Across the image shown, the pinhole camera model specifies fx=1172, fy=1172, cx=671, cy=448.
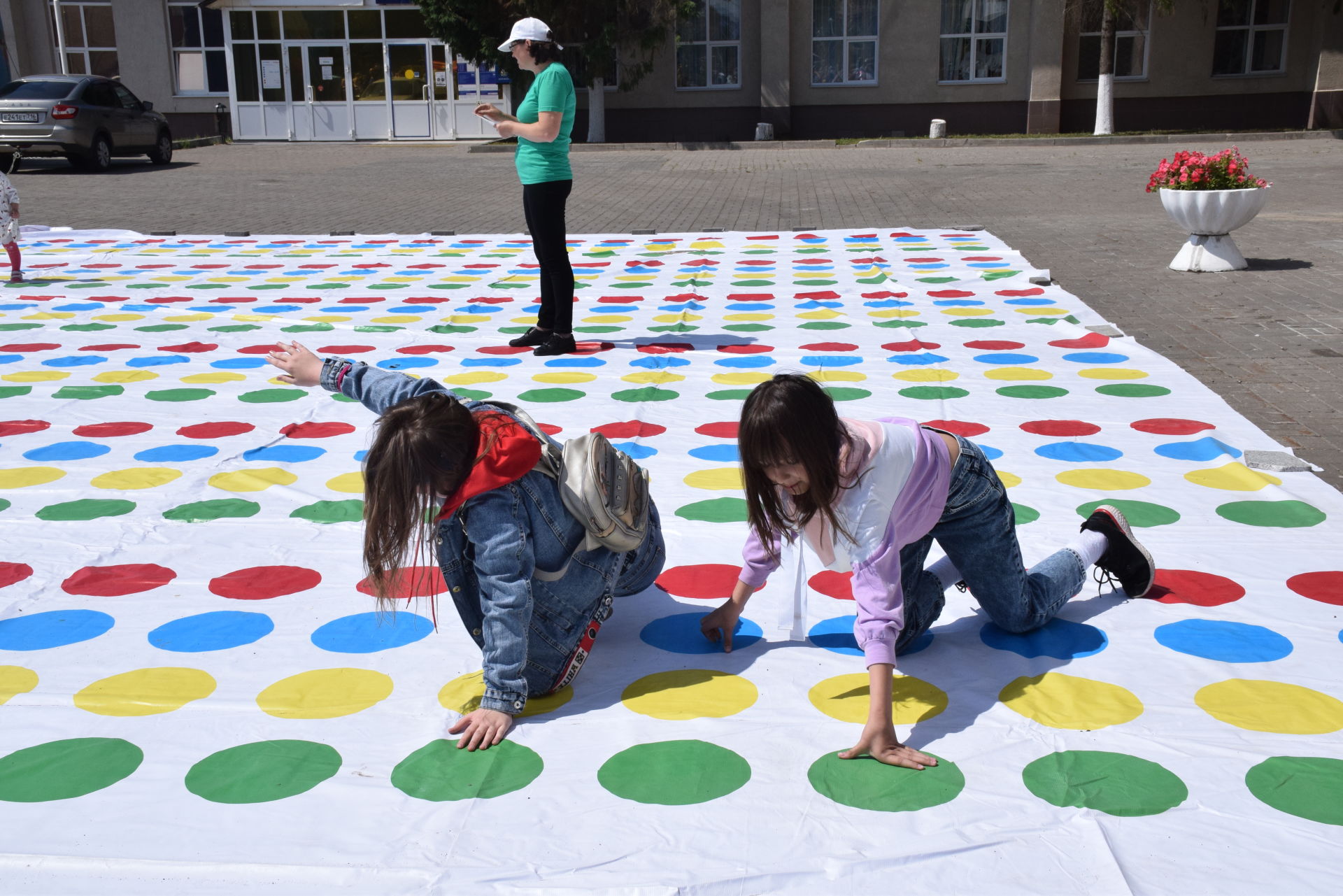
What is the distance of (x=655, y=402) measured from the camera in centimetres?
537

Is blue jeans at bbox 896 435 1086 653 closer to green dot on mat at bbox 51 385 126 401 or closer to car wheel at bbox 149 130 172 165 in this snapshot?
green dot on mat at bbox 51 385 126 401

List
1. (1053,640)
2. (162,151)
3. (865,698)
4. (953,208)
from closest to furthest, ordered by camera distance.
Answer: (865,698) < (1053,640) < (953,208) < (162,151)

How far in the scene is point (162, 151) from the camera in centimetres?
2233

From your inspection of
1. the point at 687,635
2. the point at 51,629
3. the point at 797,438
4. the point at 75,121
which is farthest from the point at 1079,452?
the point at 75,121

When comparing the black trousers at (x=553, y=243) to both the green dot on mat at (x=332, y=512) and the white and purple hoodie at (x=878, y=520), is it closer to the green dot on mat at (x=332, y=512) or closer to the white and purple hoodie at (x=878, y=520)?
the green dot on mat at (x=332, y=512)

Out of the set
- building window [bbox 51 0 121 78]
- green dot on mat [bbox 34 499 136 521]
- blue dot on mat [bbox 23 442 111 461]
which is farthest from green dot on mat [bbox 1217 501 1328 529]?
building window [bbox 51 0 121 78]

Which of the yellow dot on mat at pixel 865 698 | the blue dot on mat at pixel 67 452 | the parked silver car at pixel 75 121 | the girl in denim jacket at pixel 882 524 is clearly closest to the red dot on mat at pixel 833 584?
the girl in denim jacket at pixel 882 524

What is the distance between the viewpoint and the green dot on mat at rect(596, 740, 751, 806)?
7.79 ft

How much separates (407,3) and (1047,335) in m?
25.8

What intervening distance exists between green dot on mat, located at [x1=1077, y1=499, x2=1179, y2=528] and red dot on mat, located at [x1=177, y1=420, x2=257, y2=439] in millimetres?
3403

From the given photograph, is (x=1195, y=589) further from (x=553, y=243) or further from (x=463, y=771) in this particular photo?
(x=553, y=243)

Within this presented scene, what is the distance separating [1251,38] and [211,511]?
29713 mm

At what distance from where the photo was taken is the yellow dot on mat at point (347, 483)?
4277 mm

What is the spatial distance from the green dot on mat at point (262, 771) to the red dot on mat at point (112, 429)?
2874mm
